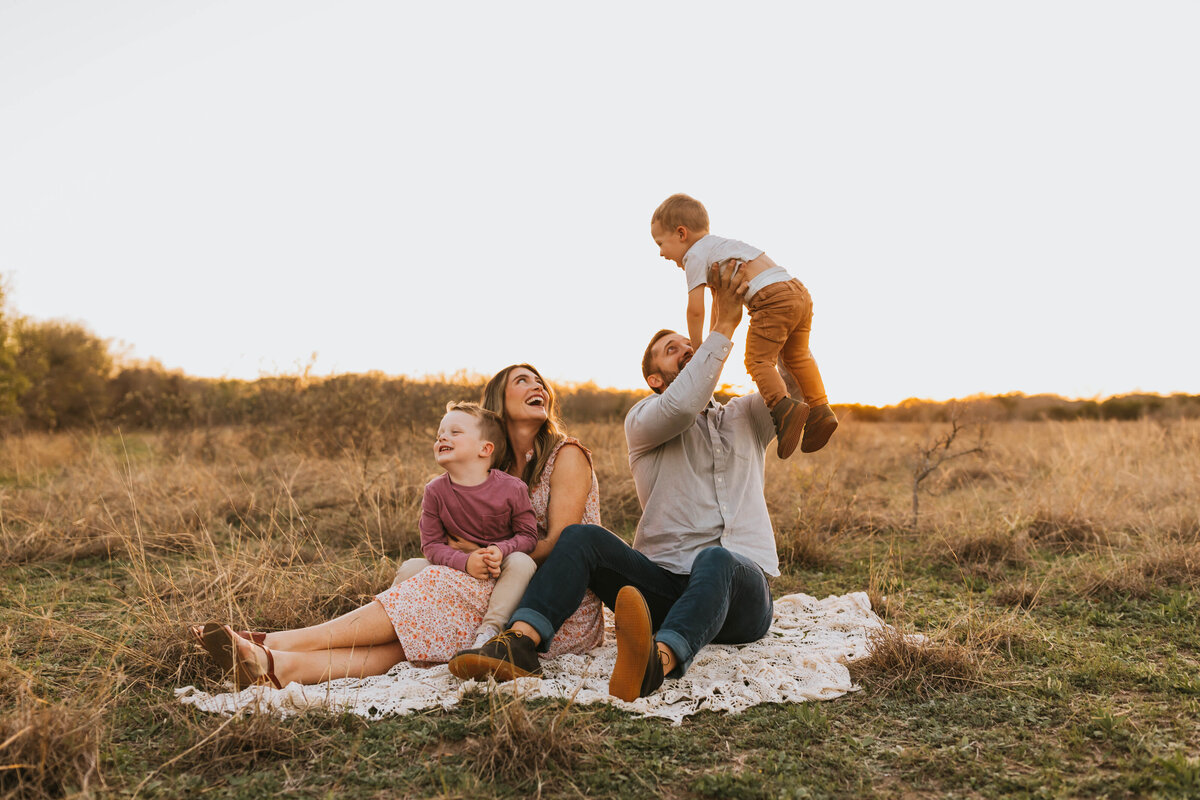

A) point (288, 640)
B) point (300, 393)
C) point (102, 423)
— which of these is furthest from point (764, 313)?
point (102, 423)

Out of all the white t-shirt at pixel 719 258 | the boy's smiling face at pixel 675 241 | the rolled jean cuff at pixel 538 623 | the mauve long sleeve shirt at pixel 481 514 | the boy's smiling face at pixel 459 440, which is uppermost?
the boy's smiling face at pixel 675 241

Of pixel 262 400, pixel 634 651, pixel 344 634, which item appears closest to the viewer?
pixel 634 651

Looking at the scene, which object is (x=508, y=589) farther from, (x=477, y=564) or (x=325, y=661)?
(x=325, y=661)

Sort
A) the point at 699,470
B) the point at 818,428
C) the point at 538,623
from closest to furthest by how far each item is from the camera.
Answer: the point at 538,623, the point at 699,470, the point at 818,428

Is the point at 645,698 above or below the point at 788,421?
below

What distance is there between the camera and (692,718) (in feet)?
8.92

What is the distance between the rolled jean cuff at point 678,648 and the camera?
2.75 metres

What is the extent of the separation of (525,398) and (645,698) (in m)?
1.37

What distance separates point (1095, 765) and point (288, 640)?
266cm

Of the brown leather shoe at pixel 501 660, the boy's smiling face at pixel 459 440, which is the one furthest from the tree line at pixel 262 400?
the brown leather shoe at pixel 501 660

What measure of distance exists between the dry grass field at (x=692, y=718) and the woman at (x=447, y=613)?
0.32 metres

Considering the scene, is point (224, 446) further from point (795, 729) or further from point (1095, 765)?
point (1095, 765)

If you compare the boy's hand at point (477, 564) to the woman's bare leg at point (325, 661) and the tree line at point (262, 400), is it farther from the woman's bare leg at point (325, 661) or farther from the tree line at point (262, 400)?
the tree line at point (262, 400)

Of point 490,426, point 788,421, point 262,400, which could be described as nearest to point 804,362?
point 788,421
